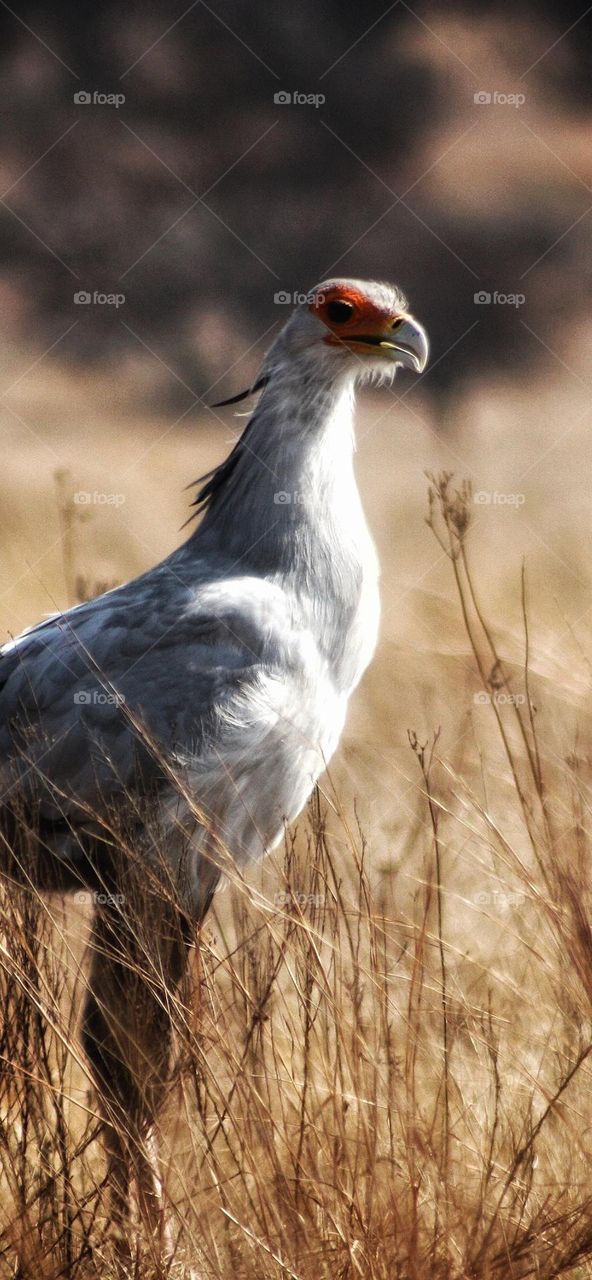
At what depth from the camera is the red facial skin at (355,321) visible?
3.32 meters

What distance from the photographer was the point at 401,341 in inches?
132

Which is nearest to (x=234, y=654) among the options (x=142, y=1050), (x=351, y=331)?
(x=351, y=331)

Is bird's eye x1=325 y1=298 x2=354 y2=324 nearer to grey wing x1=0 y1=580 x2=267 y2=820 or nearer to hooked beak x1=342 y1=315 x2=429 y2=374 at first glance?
hooked beak x1=342 y1=315 x2=429 y2=374

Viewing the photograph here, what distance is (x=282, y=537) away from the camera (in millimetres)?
3236

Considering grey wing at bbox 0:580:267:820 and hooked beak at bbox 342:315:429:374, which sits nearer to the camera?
grey wing at bbox 0:580:267:820

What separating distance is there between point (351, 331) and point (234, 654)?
874mm

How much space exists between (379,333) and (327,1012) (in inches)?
69.1

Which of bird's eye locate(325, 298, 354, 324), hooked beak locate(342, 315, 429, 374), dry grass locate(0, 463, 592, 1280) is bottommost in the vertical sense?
dry grass locate(0, 463, 592, 1280)

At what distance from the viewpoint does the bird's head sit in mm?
3312

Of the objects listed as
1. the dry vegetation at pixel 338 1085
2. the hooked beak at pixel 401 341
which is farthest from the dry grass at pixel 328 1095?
the hooked beak at pixel 401 341

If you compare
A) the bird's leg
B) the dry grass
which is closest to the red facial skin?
the dry grass

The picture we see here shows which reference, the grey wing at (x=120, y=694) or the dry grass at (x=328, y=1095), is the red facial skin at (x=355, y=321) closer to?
the grey wing at (x=120, y=694)

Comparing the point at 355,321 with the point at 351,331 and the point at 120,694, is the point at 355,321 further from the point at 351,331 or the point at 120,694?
the point at 120,694

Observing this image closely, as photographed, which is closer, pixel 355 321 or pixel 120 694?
pixel 120 694
